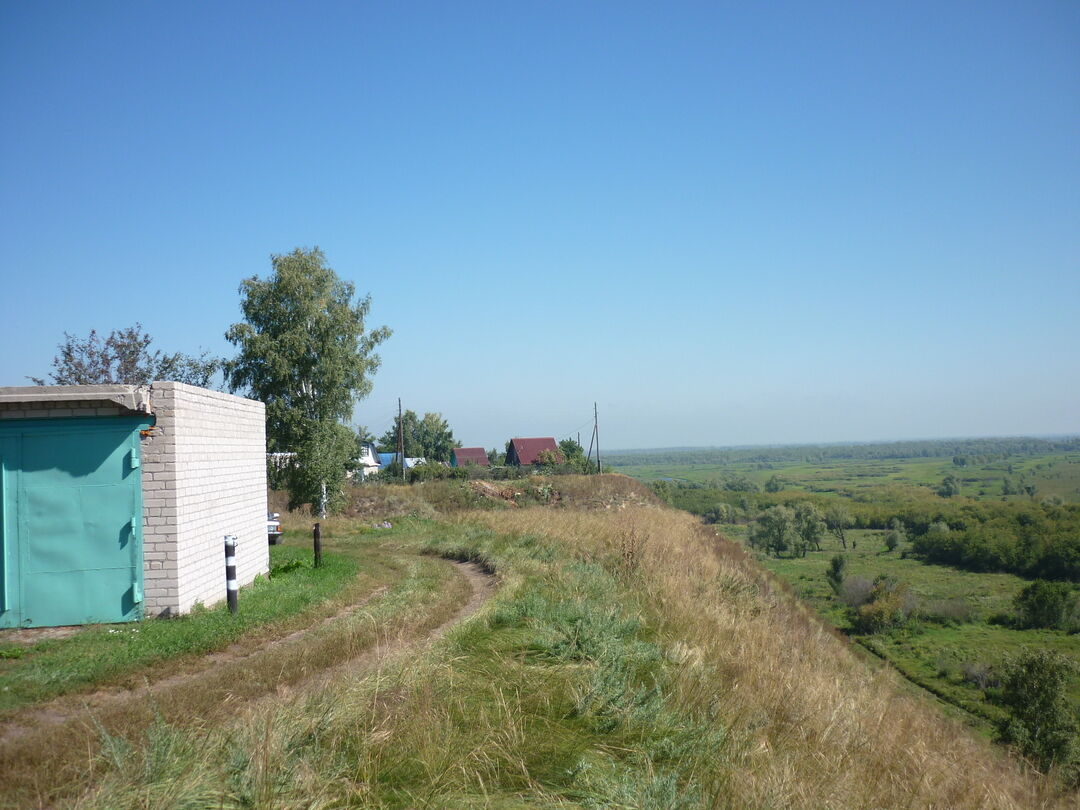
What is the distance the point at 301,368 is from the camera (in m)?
31.7

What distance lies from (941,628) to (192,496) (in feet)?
138

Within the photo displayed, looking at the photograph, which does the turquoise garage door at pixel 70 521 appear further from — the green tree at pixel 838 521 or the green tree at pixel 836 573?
the green tree at pixel 838 521

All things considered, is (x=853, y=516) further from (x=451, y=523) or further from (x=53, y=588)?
(x=53, y=588)

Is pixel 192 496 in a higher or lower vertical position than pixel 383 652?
higher

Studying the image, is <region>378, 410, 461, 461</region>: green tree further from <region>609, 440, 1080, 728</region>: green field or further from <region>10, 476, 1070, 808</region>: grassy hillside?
<region>10, 476, 1070, 808</region>: grassy hillside

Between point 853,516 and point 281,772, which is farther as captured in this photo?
point 853,516

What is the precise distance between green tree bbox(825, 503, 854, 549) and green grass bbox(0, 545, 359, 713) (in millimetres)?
74874

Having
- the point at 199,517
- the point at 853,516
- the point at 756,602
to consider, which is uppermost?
the point at 199,517

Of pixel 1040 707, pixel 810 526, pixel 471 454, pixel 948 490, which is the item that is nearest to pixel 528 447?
pixel 471 454

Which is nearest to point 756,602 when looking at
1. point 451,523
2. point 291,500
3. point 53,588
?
point 53,588

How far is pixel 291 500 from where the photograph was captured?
3148 cm

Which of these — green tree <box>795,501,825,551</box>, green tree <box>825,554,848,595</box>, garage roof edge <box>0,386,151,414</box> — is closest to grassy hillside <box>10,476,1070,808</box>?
garage roof edge <box>0,386,151,414</box>

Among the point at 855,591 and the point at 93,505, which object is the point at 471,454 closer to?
the point at 855,591

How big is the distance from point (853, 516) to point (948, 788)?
87498 mm
